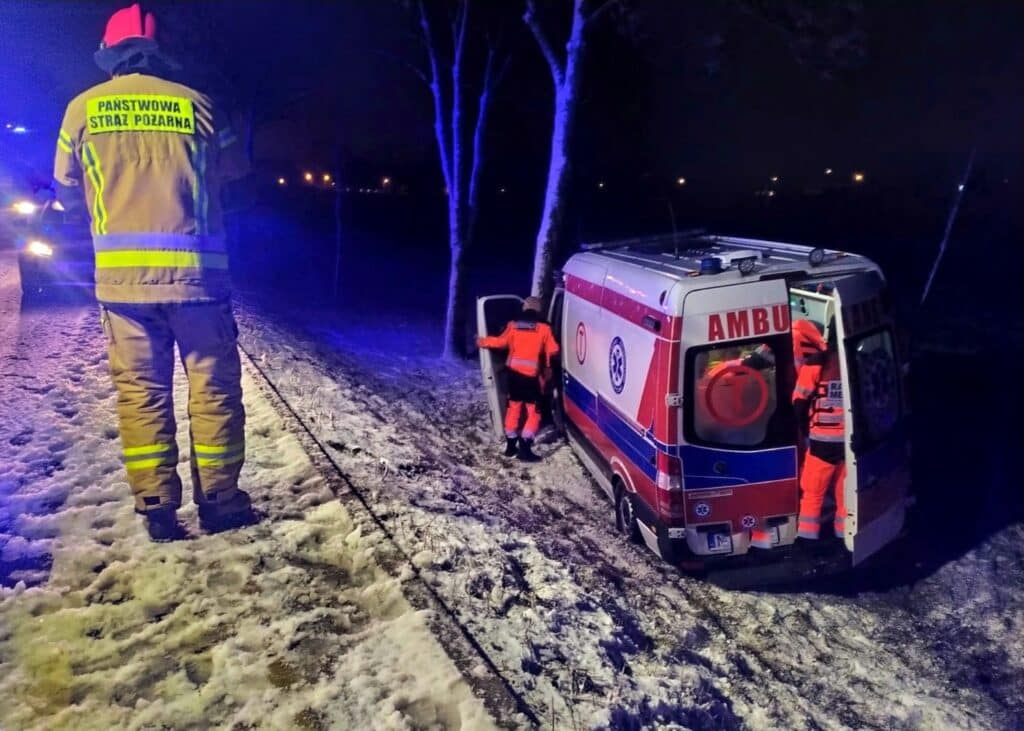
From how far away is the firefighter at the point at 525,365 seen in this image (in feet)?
23.0

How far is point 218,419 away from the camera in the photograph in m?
3.88

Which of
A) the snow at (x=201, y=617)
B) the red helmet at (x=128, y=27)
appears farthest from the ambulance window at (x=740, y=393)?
the red helmet at (x=128, y=27)

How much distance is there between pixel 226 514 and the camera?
Result: 4.07m

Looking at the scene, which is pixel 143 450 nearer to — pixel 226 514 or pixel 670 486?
pixel 226 514

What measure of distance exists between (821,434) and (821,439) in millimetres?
34

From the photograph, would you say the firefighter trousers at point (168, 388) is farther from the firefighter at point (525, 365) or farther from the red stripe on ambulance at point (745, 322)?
the firefighter at point (525, 365)

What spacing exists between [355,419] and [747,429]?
3763 millimetres

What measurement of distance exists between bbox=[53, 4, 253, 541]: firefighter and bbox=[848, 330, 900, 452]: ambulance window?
387 cm

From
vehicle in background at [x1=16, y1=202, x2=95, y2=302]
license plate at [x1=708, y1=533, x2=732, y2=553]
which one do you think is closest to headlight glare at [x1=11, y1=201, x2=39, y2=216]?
vehicle in background at [x1=16, y1=202, x2=95, y2=302]

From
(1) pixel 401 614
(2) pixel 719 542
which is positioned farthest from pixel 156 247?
(2) pixel 719 542

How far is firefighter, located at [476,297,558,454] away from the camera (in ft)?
23.0

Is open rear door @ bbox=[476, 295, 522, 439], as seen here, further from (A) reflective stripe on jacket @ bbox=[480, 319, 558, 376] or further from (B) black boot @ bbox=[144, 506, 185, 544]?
(B) black boot @ bbox=[144, 506, 185, 544]

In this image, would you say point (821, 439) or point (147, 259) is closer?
point (147, 259)

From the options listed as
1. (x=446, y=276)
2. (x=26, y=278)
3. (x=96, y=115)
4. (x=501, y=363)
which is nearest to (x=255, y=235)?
(x=446, y=276)
